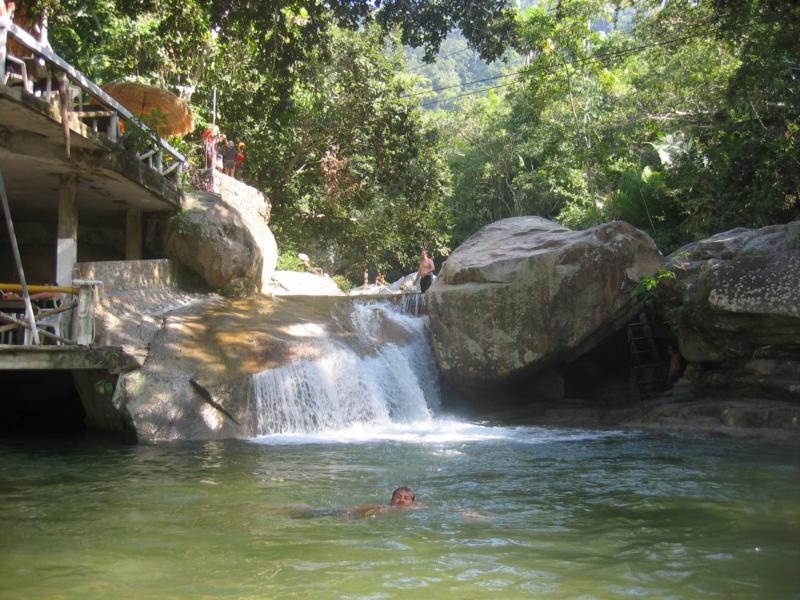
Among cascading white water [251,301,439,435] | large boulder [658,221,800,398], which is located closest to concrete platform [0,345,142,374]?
cascading white water [251,301,439,435]

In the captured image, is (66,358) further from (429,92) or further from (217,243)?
(429,92)

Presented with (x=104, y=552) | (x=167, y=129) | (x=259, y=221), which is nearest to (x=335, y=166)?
(x=259, y=221)

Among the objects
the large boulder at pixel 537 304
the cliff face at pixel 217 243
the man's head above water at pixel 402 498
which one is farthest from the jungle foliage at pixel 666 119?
the cliff face at pixel 217 243

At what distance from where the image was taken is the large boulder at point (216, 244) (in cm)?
1759

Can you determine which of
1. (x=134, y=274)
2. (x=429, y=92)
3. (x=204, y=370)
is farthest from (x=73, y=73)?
(x=429, y=92)

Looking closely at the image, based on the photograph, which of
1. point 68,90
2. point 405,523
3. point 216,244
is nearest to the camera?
point 405,523

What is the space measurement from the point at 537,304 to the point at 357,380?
3.81m

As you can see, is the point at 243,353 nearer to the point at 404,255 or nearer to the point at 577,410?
the point at 577,410

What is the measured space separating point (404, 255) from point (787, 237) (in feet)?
55.7

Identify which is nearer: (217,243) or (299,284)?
(217,243)

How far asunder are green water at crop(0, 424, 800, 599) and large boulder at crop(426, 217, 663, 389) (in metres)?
3.81

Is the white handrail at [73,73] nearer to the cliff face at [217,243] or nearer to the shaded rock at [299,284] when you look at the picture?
the cliff face at [217,243]

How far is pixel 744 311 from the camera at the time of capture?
13047 millimetres

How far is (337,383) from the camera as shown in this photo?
14.3m
